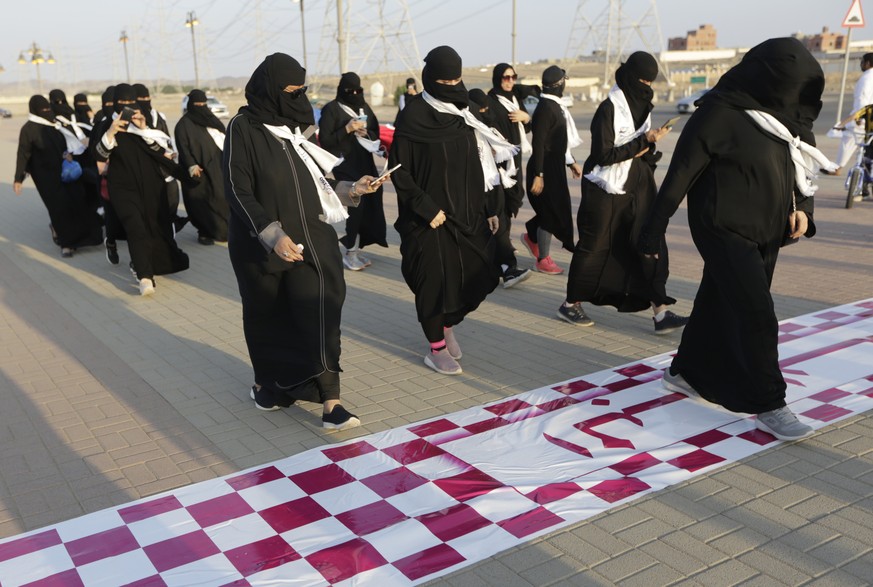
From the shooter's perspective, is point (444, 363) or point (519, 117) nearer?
point (444, 363)

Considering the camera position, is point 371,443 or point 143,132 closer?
point 371,443

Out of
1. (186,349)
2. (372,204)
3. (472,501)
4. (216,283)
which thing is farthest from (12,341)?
(472,501)

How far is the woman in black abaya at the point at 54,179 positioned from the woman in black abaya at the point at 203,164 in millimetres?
1244

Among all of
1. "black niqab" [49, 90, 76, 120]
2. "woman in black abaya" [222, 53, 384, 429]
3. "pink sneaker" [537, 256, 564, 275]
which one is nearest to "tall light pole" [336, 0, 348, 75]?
"black niqab" [49, 90, 76, 120]

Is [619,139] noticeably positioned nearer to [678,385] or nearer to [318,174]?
[678,385]

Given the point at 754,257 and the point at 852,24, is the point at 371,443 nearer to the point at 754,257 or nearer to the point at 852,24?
the point at 754,257

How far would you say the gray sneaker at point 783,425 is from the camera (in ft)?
14.0

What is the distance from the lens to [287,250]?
4.28 meters

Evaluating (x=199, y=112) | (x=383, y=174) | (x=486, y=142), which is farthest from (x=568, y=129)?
(x=199, y=112)

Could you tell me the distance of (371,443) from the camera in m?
4.47

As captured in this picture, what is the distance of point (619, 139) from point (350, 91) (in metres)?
3.29

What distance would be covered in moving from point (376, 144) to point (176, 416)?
4408 mm

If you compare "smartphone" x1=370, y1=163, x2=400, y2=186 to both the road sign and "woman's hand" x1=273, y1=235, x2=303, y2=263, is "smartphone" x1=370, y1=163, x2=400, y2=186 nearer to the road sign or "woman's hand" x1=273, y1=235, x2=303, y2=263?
"woman's hand" x1=273, y1=235, x2=303, y2=263

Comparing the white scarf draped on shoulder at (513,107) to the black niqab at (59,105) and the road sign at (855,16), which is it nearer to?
the black niqab at (59,105)
